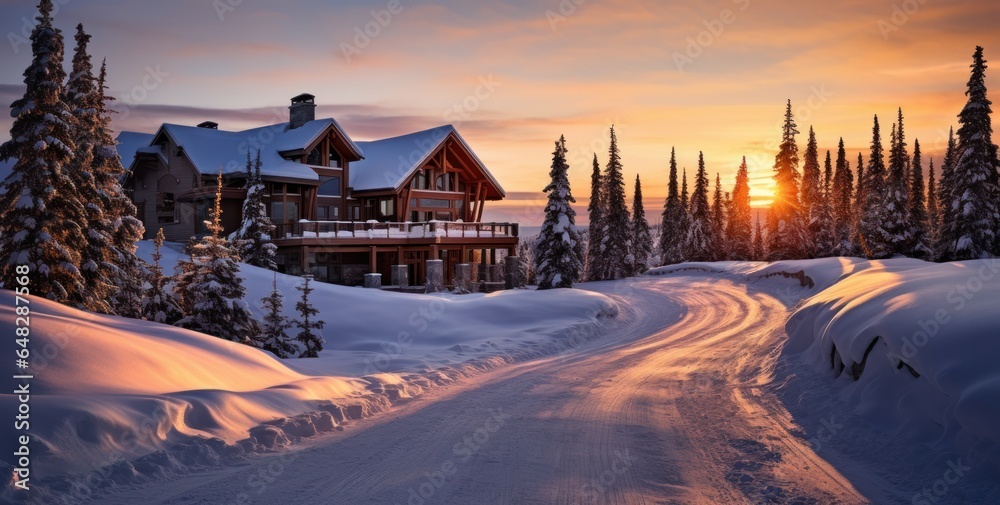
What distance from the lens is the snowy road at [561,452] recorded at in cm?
639

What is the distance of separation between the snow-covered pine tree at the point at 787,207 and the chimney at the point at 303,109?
4518 centimetres

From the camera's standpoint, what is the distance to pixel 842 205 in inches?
3123

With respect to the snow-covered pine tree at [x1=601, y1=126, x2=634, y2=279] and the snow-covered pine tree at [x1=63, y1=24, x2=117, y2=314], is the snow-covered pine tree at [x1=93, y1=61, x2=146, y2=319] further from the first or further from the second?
the snow-covered pine tree at [x1=601, y1=126, x2=634, y2=279]

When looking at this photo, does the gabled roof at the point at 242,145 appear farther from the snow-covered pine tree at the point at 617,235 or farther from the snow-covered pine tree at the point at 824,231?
the snow-covered pine tree at the point at 824,231

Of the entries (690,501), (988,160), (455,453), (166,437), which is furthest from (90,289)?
(988,160)

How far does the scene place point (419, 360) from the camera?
48.1 feet

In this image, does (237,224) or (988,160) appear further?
(988,160)

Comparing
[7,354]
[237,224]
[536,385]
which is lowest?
[536,385]

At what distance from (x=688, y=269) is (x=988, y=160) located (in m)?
25.0

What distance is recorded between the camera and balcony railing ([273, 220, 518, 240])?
33469 mm

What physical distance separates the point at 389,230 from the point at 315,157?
810 cm

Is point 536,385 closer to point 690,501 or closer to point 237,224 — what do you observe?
point 690,501

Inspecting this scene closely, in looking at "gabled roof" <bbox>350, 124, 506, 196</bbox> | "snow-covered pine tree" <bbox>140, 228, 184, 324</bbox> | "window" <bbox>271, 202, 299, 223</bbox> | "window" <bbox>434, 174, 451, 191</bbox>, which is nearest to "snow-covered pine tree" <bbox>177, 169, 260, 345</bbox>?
"snow-covered pine tree" <bbox>140, 228, 184, 324</bbox>

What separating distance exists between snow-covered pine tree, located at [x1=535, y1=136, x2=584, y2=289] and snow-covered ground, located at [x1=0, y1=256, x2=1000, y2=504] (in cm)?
2345
